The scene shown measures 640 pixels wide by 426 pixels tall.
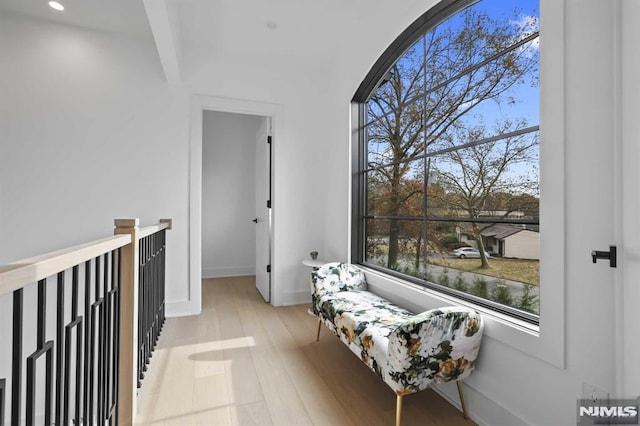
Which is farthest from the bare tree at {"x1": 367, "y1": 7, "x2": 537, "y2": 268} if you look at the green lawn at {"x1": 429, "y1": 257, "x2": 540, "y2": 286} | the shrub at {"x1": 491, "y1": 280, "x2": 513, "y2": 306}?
the shrub at {"x1": 491, "y1": 280, "x2": 513, "y2": 306}

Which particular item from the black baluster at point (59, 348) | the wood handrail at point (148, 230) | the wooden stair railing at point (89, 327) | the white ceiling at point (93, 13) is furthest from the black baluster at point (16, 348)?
the white ceiling at point (93, 13)

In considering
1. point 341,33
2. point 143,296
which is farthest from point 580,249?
point 341,33

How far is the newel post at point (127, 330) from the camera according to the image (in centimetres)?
148

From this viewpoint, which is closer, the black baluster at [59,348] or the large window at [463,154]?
the black baluster at [59,348]

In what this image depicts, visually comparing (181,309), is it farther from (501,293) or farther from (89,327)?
(501,293)

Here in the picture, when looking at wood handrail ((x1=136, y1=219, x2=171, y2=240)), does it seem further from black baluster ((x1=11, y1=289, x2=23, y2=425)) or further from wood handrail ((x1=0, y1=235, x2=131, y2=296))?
black baluster ((x1=11, y1=289, x2=23, y2=425))

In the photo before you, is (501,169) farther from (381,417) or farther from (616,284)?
(381,417)

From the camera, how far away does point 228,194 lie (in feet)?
16.1

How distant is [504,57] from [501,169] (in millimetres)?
598

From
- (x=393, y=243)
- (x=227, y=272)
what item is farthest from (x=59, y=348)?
(x=227, y=272)

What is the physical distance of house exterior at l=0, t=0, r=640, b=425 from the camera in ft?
3.67

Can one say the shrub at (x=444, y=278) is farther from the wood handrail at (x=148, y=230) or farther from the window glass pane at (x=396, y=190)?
the wood handrail at (x=148, y=230)

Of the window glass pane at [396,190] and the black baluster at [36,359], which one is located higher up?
the window glass pane at [396,190]

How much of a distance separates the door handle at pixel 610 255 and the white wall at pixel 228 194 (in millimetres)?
4433
